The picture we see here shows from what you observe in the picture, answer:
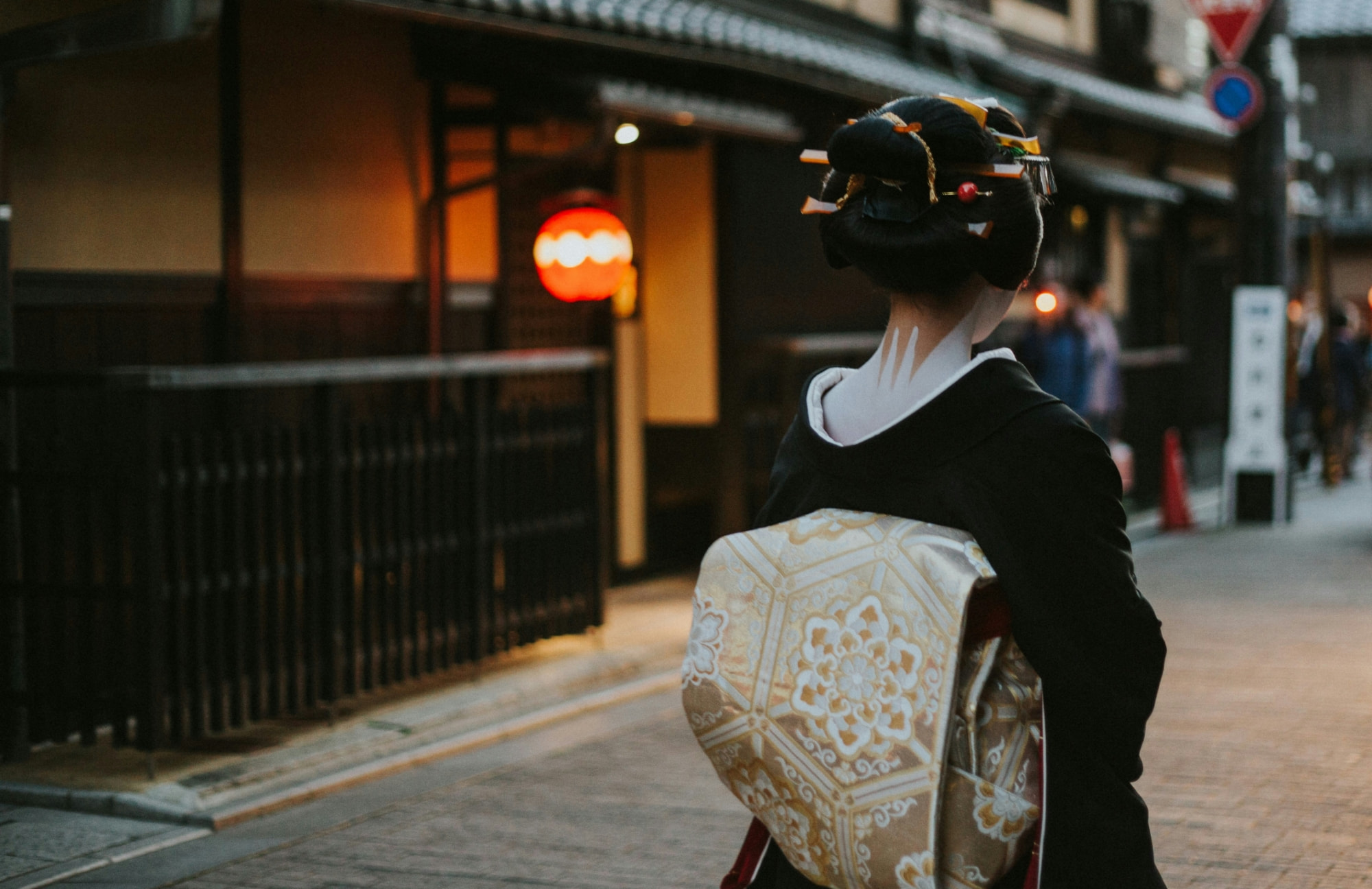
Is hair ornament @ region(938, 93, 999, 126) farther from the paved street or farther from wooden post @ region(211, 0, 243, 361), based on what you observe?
wooden post @ region(211, 0, 243, 361)

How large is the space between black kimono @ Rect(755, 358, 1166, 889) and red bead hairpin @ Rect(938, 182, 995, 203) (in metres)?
0.27

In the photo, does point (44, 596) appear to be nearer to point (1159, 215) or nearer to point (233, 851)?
point (233, 851)

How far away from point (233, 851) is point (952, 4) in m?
12.5

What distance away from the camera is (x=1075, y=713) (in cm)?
257

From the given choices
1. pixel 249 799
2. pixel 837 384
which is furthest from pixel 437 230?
pixel 837 384

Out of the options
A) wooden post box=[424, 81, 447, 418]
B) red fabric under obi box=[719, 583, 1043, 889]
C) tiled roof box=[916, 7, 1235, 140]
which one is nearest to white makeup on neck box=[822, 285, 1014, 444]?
red fabric under obi box=[719, 583, 1043, 889]

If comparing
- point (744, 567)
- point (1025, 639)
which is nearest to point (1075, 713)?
point (1025, 639)

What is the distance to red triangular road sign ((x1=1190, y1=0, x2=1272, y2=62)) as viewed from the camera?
14.6 metres

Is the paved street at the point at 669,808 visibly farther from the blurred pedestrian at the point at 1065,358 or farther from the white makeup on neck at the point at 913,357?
the blurred pedestrian at the point at 1065,358

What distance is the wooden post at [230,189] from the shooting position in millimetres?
8094

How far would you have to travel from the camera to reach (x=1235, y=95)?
14922 mm

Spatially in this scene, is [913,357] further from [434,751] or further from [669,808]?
[434,751]

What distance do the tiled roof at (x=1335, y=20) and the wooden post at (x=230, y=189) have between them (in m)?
30.5

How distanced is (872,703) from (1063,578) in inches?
14.1
